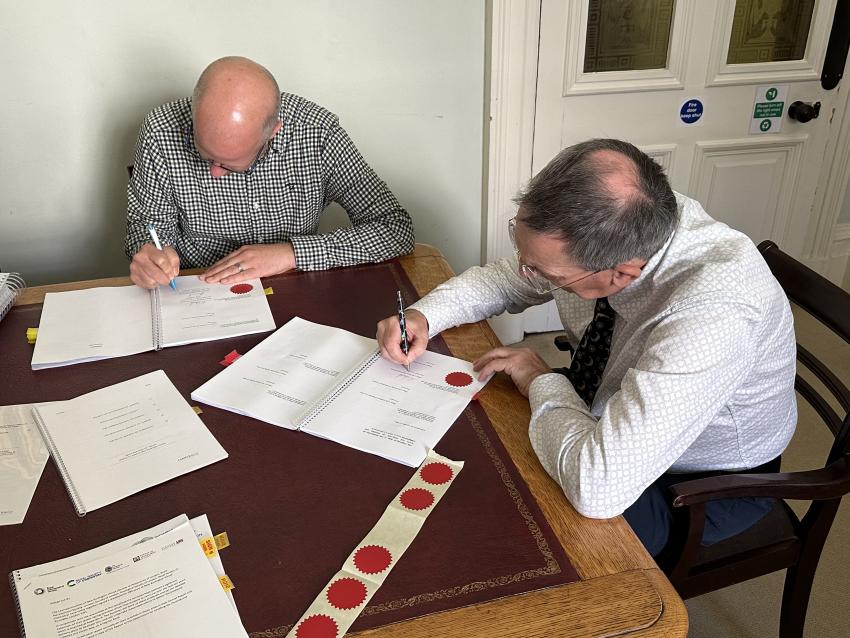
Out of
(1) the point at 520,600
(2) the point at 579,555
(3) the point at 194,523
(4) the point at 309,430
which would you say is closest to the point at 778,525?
(2) the point at 579,555

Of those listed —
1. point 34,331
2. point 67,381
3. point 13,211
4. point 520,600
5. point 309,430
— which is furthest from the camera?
point 13,211

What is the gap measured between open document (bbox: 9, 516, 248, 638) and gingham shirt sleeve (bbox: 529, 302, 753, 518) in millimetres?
491

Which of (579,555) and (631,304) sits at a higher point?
(631,304)

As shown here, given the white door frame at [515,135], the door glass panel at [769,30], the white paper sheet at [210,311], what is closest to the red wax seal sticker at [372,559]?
the white paper sheet at [210,311]

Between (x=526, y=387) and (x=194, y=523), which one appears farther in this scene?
(x=526, y=387)

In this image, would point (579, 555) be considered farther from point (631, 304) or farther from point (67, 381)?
point (67, 381)

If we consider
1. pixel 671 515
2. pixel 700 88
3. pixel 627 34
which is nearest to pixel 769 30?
pixel 700 88

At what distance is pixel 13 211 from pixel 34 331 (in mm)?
1041

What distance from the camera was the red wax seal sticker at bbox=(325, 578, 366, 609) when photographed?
33.5 inches

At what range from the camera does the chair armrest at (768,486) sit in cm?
111

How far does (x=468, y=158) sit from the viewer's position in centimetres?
253

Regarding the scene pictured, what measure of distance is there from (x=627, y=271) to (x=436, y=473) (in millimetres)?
452

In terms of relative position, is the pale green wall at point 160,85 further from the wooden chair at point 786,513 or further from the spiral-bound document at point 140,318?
the wooden chair at point 786,513

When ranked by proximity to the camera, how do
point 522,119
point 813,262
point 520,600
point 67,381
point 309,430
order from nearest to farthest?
point 520,600, point 309,430, point 67,381, point 522,119, point 813,262
